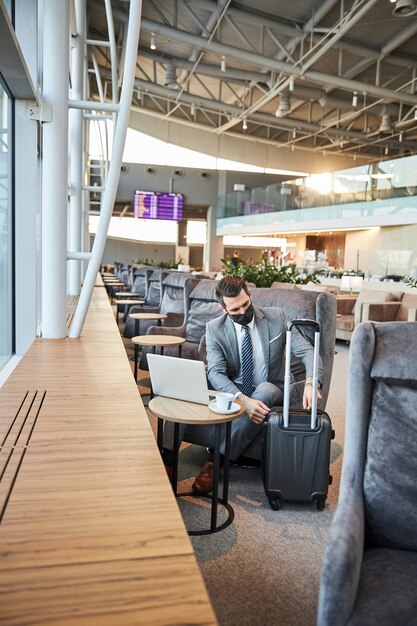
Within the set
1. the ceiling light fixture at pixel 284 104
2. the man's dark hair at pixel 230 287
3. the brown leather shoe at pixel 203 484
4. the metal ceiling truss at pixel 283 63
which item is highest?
the metal ceiling truss at pixel 283 63

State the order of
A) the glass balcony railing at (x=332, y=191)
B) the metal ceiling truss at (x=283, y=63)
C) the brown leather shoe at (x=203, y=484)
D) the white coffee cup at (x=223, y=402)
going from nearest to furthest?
1. the white coffee cup at (x=223, y=402)
2. the brown leather shoe at (x=203, y=484)
3. the metal ceiling truss at (x=283, y=63)
4. the glass balcony railing at (x=332, y=191)

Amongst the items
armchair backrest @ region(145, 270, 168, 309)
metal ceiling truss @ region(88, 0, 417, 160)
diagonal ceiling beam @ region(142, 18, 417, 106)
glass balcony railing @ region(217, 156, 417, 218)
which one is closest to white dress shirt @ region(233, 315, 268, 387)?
armchair backrest @ region(145, 270, 168, 309)

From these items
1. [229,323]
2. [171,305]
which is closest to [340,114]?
[171,305]

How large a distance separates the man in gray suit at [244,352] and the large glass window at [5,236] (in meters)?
1.21

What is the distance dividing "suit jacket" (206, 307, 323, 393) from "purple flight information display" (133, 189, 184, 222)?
53.1ft

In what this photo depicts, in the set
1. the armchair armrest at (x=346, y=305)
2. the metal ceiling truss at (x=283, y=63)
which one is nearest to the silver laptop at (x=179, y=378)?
the armchair armrest at (x=346, y=305)

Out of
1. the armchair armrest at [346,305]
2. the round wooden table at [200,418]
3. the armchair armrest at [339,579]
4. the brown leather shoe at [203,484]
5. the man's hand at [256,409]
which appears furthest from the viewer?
the armchair armrest at [346,305]

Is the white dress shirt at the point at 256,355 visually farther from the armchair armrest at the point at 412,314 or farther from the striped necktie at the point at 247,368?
the armchair armrest at the point at 412,314

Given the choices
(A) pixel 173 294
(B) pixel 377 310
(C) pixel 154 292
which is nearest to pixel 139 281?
(C) pixel 154 292

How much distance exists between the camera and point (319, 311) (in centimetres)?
356

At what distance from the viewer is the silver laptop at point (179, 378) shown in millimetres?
2526

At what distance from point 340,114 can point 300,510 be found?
1903cm

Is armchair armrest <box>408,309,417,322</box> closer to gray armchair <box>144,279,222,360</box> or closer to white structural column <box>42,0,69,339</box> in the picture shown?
gray armchair <box>144,279,222,360</box>

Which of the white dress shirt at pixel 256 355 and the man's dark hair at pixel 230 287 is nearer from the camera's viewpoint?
the man's dark hair at pixel 230 287
